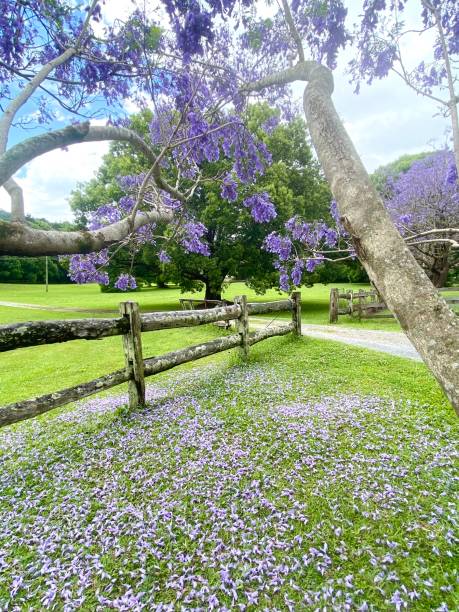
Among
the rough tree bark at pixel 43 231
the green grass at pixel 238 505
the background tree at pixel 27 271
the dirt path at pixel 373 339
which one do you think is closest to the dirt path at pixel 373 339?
the dirt path at pixel 373 339

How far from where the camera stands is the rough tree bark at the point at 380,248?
45.0 inches

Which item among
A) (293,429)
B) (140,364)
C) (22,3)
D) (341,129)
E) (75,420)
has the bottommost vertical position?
(75,420)

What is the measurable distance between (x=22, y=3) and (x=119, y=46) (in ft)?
3.84

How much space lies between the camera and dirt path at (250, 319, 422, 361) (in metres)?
8.51

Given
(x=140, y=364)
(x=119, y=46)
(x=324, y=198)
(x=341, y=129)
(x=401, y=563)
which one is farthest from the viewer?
(x=324, y=198)

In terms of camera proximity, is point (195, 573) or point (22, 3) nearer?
point (195, 573)

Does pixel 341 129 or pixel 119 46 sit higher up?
pixel 119 46

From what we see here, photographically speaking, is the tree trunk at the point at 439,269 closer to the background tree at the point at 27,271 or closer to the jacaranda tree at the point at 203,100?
the jacaranda tree at the point at 203,100

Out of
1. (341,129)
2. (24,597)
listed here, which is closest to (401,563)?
(24,597)

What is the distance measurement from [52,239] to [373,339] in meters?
10.9

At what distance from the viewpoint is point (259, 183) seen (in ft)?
56.7

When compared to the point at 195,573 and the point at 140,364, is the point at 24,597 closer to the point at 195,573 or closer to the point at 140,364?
the point at 195,573

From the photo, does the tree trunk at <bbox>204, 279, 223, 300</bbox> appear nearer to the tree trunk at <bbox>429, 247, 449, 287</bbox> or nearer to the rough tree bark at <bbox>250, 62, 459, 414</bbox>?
the tree trunk at <bbox>429, 247, 449, 287</bbox>

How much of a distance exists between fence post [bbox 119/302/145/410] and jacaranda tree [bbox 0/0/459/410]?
1232mm
